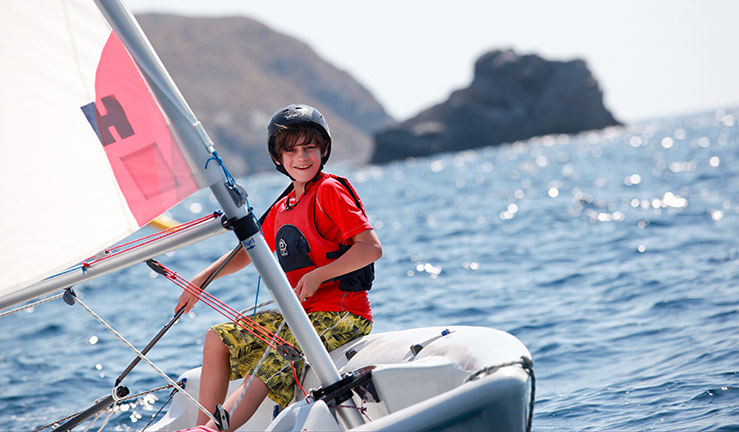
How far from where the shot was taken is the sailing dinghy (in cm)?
265

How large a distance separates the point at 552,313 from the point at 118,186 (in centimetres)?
528

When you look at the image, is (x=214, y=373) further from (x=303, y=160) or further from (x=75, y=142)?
(x=75, y=142)

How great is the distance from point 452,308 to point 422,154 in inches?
2991

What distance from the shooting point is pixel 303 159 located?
3412 mm

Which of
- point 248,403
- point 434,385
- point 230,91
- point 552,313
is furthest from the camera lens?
point 230,91

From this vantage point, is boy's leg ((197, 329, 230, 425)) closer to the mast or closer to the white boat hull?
the white boat hull

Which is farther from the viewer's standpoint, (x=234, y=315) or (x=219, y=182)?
(x=234, y=315)

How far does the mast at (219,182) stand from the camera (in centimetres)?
264

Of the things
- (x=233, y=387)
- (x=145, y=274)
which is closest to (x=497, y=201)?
(x=145, y=274)

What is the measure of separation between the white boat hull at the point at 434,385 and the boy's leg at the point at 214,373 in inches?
14.9

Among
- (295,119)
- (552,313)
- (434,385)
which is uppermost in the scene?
(295,119)

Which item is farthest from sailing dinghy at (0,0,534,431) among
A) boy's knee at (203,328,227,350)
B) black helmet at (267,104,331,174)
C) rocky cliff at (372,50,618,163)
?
rocky cliff at (372,50,618,163)

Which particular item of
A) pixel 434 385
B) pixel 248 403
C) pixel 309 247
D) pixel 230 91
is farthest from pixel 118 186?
pixel 230 91

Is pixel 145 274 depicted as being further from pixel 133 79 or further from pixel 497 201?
pixel 133 79
